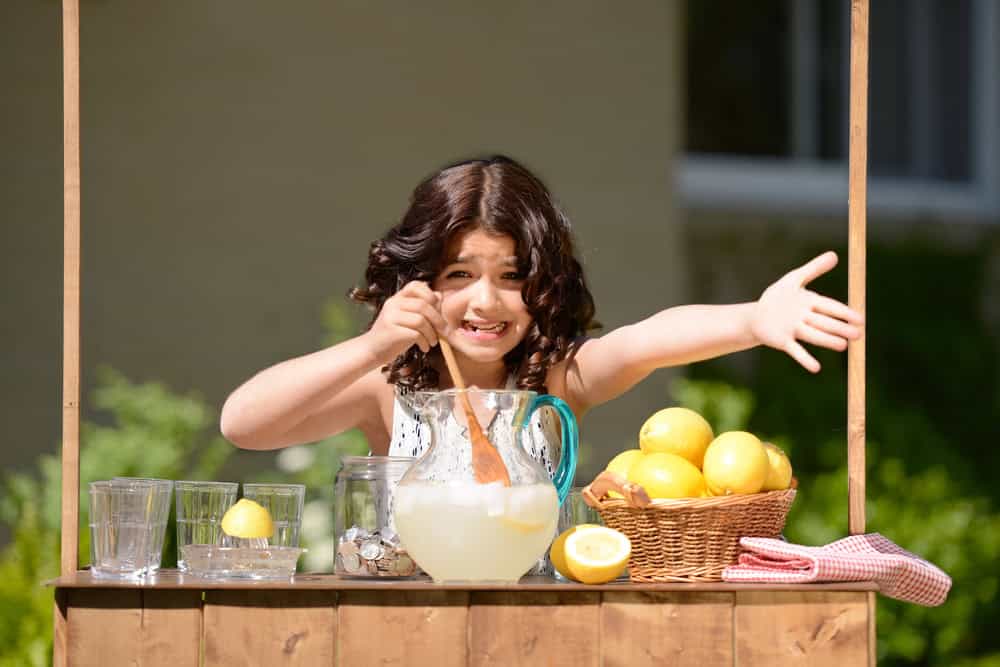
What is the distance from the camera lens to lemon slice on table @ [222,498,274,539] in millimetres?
1861

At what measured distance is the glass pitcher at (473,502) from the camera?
175 centimetres

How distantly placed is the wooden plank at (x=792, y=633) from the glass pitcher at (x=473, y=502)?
10.6 inches

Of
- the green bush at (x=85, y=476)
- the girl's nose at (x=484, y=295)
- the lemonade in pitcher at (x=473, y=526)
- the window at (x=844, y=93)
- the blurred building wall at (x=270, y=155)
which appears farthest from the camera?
the window at (x=844, y=93)

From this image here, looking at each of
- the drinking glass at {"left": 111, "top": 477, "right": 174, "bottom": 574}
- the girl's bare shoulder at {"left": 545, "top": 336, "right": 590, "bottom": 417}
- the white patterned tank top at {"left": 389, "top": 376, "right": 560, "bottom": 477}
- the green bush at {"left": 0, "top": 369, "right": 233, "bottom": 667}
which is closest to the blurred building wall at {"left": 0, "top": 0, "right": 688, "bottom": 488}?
the green bush at {"left": 0, "top": 369, "right": 233, "bottom": 667}

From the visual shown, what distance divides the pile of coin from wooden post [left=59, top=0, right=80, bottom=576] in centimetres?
35

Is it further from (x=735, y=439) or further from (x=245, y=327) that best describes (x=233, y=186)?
(x=735, y=439)

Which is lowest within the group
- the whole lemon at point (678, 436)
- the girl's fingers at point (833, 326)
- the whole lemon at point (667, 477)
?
the whole lemon at point (667, 477)

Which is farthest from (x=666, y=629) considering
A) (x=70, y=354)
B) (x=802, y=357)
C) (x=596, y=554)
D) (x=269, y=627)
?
(x=70, y=354)

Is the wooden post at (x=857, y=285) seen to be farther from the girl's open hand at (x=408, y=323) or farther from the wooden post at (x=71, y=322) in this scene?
the wooden post at (x=71, y=322)

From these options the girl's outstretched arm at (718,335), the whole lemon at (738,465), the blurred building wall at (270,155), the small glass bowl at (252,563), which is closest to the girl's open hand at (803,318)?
the girl's outstretched arm at (718,335)

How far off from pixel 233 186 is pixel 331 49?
62cm

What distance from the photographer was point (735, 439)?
1836mm

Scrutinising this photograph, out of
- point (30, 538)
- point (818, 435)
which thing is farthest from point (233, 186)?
point (818, 435)

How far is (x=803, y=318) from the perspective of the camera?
1.82 metres
